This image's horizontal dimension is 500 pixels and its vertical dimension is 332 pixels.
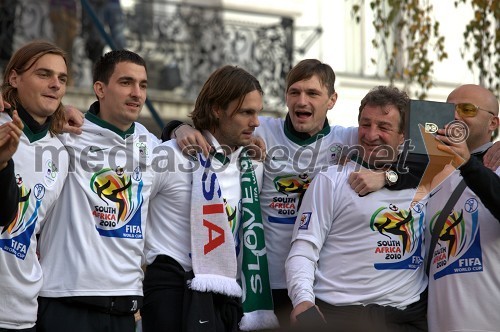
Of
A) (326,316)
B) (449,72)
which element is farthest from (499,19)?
(449,72)

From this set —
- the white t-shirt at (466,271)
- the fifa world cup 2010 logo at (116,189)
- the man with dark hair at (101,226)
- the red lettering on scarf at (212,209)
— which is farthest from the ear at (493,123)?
the fifa world cup 2010 logo at (116,189)

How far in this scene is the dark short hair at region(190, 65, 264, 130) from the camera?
7.13 m

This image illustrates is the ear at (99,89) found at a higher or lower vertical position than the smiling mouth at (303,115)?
higher

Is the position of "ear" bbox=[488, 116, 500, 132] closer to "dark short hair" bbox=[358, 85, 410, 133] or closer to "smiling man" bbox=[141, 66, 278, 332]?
"dark short hair" bbox=[358, 85, 410, 133]

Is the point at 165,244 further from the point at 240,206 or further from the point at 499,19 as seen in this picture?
the point at 499,19

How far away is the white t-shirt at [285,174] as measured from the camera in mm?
7246

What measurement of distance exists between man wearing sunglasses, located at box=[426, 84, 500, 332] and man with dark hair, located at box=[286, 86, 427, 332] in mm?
125

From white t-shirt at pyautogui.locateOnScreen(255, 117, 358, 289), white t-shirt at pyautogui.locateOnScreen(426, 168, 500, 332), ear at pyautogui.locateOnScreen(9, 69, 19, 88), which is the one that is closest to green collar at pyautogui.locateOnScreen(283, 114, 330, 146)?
white t-shirt at pyautogui.locateOnScreen(255, 117, 358, 289)

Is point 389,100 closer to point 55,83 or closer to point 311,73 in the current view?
point 311,73

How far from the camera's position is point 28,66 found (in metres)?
6.60

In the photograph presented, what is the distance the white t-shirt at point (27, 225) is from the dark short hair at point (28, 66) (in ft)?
0.38

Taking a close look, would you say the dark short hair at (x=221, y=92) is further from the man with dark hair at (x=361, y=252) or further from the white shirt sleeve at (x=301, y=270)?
the white shirt sleeve at (x=301, y=270)

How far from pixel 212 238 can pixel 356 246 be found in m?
0.86

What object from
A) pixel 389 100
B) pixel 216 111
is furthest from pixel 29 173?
pixel 389 100
